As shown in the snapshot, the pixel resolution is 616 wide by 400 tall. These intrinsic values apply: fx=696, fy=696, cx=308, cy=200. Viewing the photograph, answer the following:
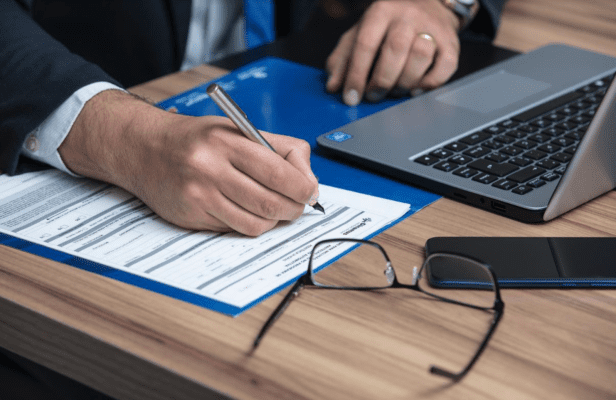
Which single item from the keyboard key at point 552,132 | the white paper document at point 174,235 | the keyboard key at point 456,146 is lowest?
the white paper document at point 174,235

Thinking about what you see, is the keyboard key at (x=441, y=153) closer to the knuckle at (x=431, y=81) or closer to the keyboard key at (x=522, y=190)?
→ the keyboard key at (x=522, y=190)

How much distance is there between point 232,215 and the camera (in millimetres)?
631

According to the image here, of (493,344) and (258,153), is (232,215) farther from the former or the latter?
(493,344)

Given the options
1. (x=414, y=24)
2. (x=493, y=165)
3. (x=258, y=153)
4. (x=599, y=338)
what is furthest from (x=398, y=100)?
(x=599, y=338)

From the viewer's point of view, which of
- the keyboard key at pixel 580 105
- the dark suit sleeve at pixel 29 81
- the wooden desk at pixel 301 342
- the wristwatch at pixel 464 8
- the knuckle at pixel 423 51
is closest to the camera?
the wooden desk at pixel 301 342

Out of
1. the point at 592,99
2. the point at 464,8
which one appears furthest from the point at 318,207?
the point at 464,8

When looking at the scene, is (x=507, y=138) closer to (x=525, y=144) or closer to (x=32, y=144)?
(x=525, y=144)

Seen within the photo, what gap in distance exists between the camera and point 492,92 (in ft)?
3.10

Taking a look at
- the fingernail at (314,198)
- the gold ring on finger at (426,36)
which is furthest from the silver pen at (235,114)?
the gold ring on finger at (426,36)

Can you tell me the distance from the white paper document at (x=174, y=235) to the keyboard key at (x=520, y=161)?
0.43ft

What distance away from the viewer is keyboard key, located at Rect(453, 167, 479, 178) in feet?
2.36

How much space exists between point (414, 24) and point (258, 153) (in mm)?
483

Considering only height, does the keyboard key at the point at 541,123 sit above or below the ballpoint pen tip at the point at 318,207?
above

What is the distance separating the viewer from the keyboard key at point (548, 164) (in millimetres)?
723
